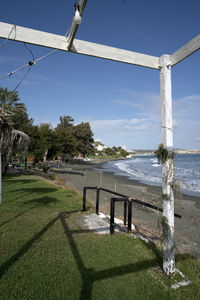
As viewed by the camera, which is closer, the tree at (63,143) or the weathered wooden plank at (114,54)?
the weathered wooden plank at (114,54)

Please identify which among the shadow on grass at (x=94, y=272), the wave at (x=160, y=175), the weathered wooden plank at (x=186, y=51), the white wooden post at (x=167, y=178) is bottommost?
the wave at (x=160, y=175)

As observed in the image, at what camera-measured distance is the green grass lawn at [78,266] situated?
226cm

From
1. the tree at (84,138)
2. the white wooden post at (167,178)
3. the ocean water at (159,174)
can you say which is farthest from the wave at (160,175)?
the tree at (84,138)

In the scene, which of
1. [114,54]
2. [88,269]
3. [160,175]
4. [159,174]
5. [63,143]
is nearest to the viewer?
[88,269]

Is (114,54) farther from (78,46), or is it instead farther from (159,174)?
(159,174)

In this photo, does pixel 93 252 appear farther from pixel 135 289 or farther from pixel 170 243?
pixel 170 243

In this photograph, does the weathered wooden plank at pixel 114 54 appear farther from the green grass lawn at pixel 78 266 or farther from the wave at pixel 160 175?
the green grass lawn at pixel 78 266

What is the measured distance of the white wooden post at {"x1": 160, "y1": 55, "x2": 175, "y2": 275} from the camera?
2717 millimetres

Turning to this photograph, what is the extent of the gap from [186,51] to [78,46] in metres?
1.51

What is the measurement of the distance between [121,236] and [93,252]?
0.88 metres

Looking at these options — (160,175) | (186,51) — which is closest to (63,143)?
(160,175)

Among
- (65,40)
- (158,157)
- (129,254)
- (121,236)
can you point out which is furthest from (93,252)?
(65,40)

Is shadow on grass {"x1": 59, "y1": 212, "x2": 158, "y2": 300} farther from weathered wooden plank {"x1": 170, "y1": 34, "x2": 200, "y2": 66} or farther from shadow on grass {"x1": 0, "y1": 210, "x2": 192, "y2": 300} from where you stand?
weathered wooden plank {"x1": 170, "y1": 34, "x2": 200, "y2": 66}

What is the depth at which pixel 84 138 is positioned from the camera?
4619 centimetres
